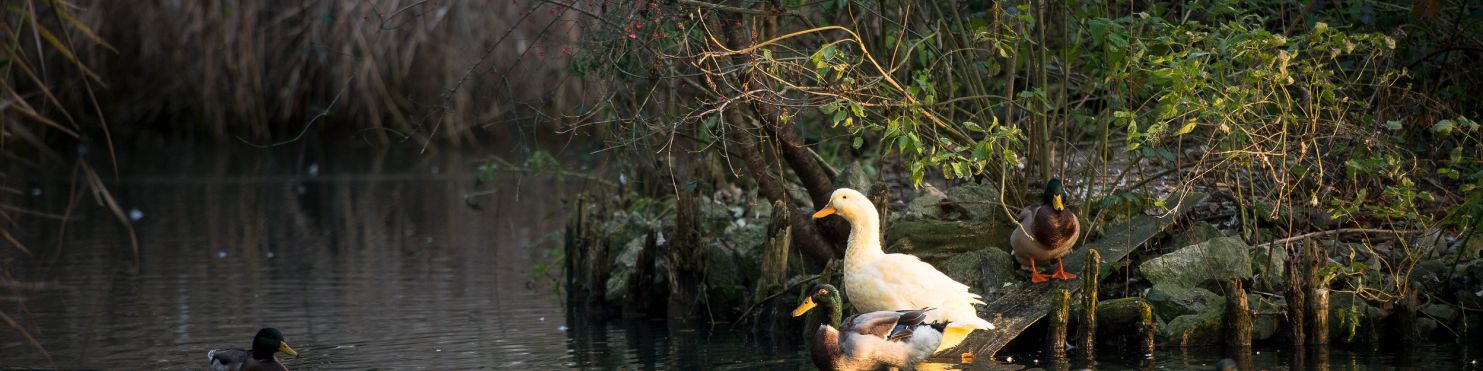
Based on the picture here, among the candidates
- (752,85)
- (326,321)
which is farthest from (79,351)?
(752,85)

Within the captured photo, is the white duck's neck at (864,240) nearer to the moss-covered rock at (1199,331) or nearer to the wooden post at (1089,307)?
the wooden post at (1089,307)

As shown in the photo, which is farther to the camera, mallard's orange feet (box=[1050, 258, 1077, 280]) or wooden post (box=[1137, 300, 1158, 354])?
mallard's orange feet (box=[1050, 258, 1077, 280])

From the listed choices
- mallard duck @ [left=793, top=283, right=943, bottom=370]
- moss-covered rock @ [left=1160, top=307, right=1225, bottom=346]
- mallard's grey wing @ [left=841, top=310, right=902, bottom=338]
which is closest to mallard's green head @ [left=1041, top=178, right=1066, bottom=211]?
moss-covered rock @ [left=1160, top=307, right=1225, bottom=346]

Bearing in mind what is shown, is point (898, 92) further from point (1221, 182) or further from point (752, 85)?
point (1221, 182)

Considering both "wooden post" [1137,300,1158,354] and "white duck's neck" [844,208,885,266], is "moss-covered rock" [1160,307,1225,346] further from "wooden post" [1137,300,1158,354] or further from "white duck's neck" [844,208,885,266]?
"white duck's neck" [844,208,885,266]

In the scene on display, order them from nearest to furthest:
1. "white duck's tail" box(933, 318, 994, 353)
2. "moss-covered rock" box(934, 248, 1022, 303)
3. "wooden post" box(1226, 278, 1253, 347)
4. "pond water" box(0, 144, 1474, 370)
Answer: "white duck's tail" box(933, 318, 994, 353)
"wooden post" box(1226, 278, 1253, 347)
"pond water" box(0, 144, 1474, 370)
"moss-covered rock" box(934, 248, 1022, 303)

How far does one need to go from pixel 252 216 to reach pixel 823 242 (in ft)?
33.1

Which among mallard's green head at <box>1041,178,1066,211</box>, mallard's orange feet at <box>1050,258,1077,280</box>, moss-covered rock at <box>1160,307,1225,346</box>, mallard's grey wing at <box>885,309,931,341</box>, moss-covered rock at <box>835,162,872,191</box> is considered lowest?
moss-covered rock at <box>1160,307,1225,346</box>

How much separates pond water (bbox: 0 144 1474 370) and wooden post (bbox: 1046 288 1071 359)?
0.56 feet

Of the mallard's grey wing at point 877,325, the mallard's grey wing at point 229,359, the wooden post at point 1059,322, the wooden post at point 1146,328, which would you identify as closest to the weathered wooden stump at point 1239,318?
the wooden post at point 1146,328

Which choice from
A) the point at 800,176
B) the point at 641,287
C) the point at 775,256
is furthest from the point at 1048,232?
the point at 641,287

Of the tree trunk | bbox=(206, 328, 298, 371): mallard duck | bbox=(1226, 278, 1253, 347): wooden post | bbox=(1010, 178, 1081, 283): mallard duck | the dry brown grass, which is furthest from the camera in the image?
the dry brown grass

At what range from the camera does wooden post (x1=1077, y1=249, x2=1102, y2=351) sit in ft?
27.9

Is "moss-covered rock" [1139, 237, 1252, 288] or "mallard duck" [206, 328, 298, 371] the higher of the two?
"moss-covered rock" [1139, 237, 1252, 288]
